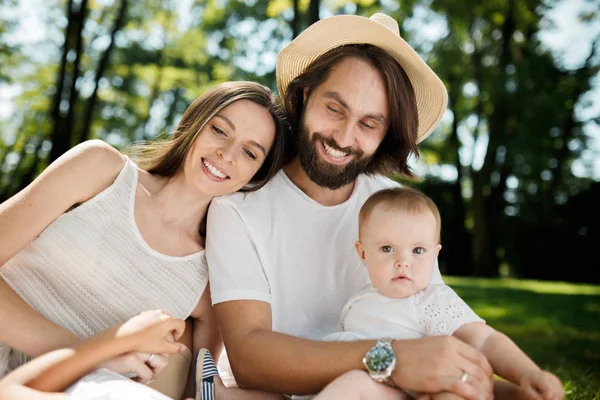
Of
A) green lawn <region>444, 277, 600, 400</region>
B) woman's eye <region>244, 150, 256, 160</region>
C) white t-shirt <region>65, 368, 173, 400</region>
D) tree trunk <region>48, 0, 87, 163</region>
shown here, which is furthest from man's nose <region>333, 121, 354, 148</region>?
tree trunk <region>48, 0, 87, 163</region>

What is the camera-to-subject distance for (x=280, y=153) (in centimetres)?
321

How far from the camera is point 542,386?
221 centimetres

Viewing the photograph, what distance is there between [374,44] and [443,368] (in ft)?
5.83

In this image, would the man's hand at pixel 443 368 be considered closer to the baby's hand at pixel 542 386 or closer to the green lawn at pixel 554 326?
the baby's hand at pixel 542 386

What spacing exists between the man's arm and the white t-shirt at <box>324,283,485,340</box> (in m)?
0.19

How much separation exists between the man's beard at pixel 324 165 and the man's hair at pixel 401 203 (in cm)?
43

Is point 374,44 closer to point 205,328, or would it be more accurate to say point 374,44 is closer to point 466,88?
point 205,328

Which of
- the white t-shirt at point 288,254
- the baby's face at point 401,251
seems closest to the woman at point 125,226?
the white t-shirt at point 288,254

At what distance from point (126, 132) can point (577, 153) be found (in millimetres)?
15302

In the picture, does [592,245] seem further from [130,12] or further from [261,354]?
[261,354]

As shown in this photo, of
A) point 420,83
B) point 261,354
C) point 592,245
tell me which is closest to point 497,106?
point 592,245

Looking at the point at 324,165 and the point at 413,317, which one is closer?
the point at 413,317

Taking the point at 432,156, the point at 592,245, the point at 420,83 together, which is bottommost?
the point at 592,245

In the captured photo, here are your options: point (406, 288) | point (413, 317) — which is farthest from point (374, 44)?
point (413, 317)
